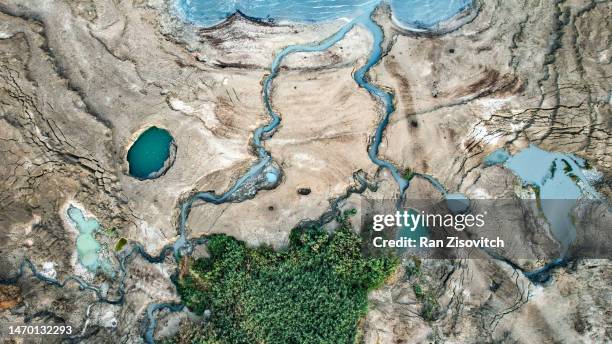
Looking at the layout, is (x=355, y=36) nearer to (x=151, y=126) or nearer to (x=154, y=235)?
(x=151, y=126)

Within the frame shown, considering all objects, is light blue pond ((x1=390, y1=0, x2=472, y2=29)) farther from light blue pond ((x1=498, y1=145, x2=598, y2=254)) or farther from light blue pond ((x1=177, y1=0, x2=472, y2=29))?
light blue pond ((x1=498, y1=145, x2=598, y2=254))

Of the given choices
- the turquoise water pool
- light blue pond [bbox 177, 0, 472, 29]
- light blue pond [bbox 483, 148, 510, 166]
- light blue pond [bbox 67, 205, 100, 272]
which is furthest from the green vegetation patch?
light blue pond [bbox 177, 0, 472, 29]

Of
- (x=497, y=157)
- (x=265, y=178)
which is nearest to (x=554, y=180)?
(x=497, y=157)

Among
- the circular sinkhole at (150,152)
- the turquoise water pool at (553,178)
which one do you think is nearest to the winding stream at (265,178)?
the circular sinkhole at (150,152)

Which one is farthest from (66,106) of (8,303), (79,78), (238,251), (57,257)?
(238,251)

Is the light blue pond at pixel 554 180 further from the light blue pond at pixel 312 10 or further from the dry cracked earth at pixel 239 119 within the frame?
the light blue pond at pixel 312 10
